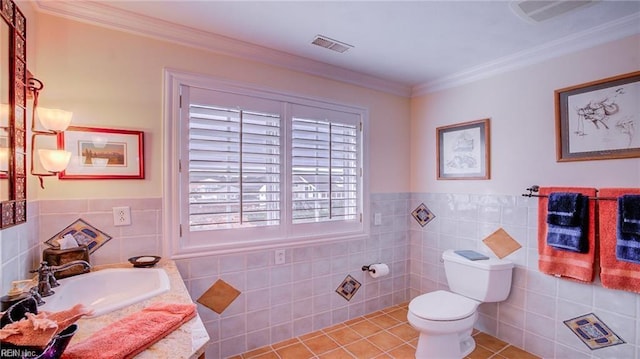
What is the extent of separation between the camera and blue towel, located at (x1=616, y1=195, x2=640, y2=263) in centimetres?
177

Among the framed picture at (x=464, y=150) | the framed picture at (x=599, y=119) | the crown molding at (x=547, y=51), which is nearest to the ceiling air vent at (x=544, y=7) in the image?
the crown molding at (x=547, y=51)

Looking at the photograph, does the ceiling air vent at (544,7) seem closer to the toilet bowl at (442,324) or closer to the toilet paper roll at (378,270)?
the toilet bowl at (442,324)

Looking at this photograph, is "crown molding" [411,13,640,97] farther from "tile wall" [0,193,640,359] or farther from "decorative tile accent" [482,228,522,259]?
"decorative tile accent" [482,228,522,259]

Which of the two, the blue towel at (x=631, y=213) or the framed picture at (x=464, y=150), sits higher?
the framed picture at (x=464, y=150)

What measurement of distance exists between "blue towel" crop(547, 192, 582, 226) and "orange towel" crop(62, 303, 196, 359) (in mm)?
2286

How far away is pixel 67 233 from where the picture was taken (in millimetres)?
1736

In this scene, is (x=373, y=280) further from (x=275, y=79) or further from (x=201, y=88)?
(x=201, y=88)

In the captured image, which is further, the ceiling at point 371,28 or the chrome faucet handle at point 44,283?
the ceiling at point 371,28

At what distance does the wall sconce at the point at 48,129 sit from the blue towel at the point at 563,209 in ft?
9.68

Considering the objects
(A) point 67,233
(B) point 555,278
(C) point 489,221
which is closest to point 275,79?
(A) point 67,233

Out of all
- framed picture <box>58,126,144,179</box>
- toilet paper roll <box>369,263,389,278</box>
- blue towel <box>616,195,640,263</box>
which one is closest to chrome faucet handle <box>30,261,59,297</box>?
framed picture <box>58,126,144,179</box>

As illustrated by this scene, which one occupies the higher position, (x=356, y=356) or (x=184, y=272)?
(x=184, y=272)

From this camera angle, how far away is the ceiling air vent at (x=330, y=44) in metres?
2.16

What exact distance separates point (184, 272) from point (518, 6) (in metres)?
2.59
